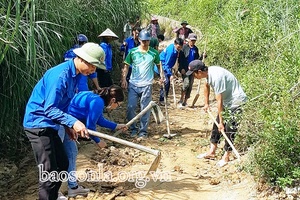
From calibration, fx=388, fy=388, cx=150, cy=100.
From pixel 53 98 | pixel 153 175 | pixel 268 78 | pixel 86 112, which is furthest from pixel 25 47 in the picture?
pixel 268 78

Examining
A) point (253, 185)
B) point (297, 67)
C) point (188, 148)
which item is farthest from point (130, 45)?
point (253, 185)

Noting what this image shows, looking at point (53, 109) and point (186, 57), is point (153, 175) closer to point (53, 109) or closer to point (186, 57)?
point (53, 109)

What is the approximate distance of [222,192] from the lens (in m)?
4.02

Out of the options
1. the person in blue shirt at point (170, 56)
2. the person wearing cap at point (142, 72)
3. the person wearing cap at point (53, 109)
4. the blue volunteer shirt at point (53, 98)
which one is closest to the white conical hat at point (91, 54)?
the person wearing cap at point (53, 109)

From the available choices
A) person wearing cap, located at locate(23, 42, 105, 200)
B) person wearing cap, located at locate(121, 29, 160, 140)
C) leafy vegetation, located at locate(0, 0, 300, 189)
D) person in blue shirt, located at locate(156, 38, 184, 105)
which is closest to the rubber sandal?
leafy vegetation, located at locate(0, 0, 300, 189)

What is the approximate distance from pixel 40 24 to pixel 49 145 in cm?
219

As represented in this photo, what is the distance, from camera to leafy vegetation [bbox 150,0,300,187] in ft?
11.5

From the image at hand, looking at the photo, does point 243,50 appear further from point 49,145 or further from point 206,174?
point 49,145

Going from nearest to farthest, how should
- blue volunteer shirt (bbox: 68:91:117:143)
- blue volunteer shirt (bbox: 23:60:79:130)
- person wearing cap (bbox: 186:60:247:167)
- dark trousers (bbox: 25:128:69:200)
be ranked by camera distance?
blue volunteer shirt (bbox: 23:60:79:130)
dark trousers (bbox: 25:128:69:200)
blue volunteer shirt (bbox: 68:91:117:143)
person wearing cap (bbox: 186:60:247:167)

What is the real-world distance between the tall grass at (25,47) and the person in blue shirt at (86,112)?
0.63 metres

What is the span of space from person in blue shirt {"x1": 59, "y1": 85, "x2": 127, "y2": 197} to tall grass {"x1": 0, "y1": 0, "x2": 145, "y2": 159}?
63 cm

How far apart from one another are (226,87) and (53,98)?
2229 mm

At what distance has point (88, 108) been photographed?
3.78 meters

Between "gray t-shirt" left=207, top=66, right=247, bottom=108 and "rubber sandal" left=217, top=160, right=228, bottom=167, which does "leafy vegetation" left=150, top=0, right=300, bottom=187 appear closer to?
"gray t-shirt" left=207, top=66, right=247, bottom=108
